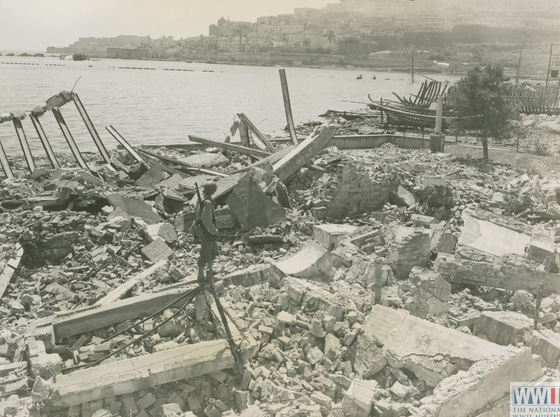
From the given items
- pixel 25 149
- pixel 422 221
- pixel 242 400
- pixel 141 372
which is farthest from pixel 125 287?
pixel 25 149

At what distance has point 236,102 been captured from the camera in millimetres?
46719

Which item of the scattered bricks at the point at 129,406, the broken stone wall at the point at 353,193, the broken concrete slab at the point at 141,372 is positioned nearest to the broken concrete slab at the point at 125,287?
the broken concrete slab at the point at 141,372

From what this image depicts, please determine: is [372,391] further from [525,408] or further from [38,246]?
[38,246]

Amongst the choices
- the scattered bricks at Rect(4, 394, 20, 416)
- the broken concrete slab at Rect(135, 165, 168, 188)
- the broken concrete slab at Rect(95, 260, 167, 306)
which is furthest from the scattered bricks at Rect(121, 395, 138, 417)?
the broken concrete slab at Rect(135, 165, 168, 188)

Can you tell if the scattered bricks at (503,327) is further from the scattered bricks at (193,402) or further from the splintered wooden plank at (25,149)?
the splintered wooden plank at (25,149)

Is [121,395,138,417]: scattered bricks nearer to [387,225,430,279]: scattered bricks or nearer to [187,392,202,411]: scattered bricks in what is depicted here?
[187,392,202,411]: scattered bricks

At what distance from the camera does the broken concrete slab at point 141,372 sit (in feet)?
14.4

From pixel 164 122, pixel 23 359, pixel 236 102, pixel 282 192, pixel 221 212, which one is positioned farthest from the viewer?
pixel 236 102

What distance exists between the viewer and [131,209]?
408 inches

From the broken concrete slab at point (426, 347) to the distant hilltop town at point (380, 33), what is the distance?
210 feet

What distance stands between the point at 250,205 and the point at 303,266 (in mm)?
2913

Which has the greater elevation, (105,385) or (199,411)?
(105,385)

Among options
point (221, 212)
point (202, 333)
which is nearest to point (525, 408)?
point (202, 333)

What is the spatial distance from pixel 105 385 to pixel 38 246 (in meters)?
5.07
